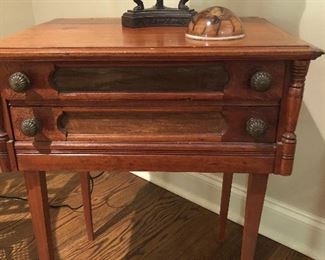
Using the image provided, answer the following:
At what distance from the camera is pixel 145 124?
2.39 ft

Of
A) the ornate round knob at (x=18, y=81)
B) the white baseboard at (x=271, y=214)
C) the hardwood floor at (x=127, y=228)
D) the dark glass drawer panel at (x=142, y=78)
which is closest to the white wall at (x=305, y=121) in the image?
the white baseboard at (x=271, y=214)

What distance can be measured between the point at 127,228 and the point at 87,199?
0.22 metres

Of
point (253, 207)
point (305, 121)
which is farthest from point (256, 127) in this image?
point (305, 121)

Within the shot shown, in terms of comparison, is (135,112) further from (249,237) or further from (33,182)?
(249,237)

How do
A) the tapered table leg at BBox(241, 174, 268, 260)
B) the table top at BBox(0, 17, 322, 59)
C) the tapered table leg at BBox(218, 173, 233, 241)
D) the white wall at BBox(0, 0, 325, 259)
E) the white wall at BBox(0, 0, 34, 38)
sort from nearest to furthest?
the table top at BBox(0, 17, 322, 59) < the tapered table leg at BBox(241, 174, 268, 260) < the white wall at BBox(0, 0, 325, 259) < the tapered table leg at BBox(218, 173, 233, 241) < the white wall at BBox(0, 0, 34, 38)

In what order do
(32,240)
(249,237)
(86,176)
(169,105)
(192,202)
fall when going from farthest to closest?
(192,202) → (32,240) → (86,176) → (249,237) → (169,105)

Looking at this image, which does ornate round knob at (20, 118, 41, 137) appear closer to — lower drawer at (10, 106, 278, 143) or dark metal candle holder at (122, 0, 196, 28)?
lower drawer at (10, 106, 278, 143)

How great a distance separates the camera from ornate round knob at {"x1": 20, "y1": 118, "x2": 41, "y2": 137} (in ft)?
2.30

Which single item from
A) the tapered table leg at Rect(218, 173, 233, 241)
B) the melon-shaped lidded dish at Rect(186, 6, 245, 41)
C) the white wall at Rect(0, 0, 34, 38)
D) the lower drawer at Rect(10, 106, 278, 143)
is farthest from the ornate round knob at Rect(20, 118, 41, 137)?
the white wall at Rect(0, 0, 34, 38)

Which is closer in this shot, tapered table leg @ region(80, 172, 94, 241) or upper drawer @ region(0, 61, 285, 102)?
upper drawer @ region(0, 61, 285, 102)

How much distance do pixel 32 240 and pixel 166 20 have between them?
93cm

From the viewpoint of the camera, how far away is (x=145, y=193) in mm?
1615

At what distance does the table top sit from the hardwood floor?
784mm

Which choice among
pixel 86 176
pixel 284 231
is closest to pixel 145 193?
pixel 86 176
